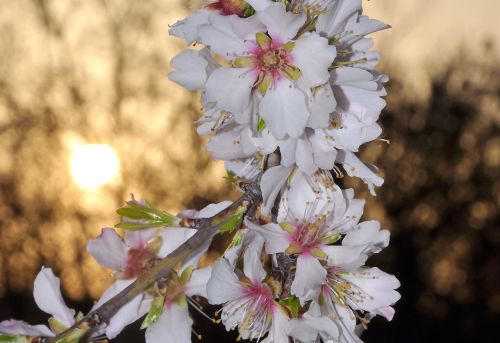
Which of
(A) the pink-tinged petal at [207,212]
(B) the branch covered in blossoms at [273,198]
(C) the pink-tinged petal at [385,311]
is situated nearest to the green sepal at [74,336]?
(B) the branch covered in blossoms at [273,198]

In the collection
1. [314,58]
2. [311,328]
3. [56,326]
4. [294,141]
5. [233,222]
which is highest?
[314,58]

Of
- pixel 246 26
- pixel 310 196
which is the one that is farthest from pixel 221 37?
pixel 310 196

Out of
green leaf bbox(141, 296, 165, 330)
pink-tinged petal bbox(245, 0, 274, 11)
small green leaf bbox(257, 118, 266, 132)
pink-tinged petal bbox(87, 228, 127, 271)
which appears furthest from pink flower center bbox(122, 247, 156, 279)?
pink-tinged petal bbox(245, 0, 274, 11)

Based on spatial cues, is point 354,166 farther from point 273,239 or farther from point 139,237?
point 139,237

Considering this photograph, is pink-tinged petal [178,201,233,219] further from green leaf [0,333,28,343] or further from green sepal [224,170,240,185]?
green leaf [0,333,28,343]

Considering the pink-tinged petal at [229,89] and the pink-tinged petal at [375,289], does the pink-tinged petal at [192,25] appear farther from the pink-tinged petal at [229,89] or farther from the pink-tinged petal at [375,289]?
the pink-tinged petal at [375,289]

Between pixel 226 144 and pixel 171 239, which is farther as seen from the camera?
pixel 171 239
